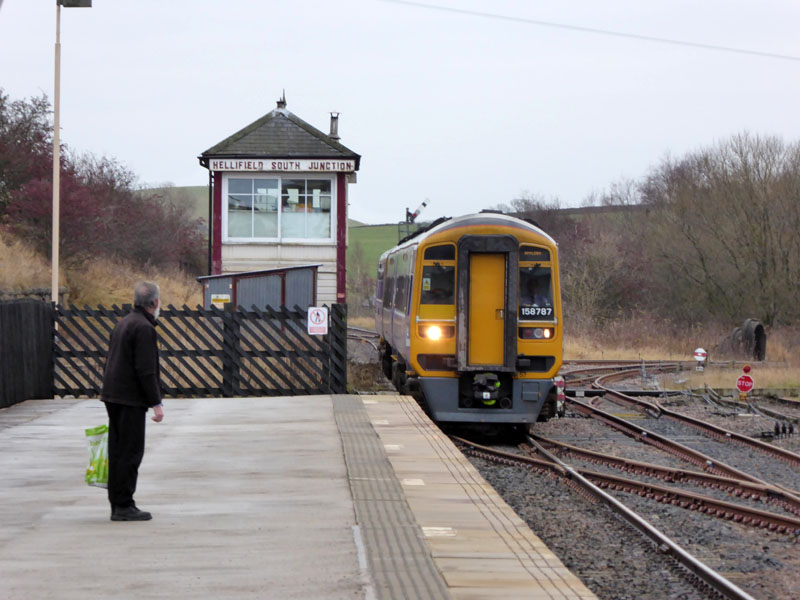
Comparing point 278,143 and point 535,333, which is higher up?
point 278,143

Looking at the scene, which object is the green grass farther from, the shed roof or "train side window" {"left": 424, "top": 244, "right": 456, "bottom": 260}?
"train side window" {"left": 424, "top": 244, "right": 456, "bottom": 260}

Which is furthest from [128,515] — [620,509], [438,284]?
[438,284]

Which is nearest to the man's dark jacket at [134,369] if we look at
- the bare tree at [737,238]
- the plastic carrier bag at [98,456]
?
the plastic carrier bag at [98,456]

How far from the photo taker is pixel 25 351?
14.2m

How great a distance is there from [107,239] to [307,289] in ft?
43.4

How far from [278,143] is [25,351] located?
15.0m

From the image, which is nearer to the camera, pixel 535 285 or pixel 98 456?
pixel 98 456

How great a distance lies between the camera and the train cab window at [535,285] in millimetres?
14398

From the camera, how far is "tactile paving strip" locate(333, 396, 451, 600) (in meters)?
5.29

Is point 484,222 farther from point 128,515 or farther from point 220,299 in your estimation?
point 220,299

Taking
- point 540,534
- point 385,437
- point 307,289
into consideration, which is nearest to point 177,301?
point 307,289

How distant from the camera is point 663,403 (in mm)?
20703

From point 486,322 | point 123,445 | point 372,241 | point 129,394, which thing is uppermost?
point 372,241

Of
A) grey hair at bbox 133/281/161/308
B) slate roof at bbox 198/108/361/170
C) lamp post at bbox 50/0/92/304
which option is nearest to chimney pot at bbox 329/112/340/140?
slate roof at bbox 198/108/361/170
